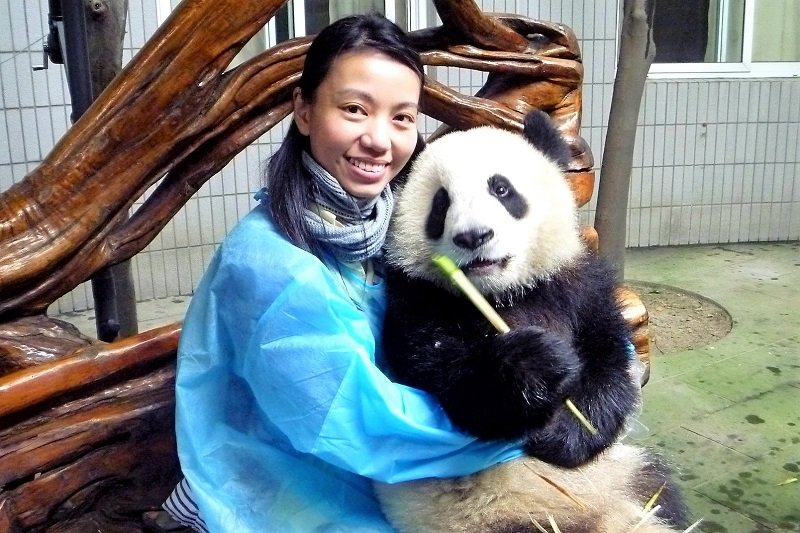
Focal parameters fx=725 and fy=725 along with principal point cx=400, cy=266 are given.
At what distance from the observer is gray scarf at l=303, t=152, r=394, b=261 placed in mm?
1266

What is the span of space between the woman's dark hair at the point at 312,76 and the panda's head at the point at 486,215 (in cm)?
19

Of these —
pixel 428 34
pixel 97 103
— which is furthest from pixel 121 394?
pixel 428 34

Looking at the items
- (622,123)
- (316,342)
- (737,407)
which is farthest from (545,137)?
(622,123)

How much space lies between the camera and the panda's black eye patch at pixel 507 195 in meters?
1.37

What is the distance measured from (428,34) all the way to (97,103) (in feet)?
2.93

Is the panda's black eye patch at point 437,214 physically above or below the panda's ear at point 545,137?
below

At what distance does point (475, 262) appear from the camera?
4.30 feet

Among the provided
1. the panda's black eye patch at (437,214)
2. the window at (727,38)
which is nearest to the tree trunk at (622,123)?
the window at (727,38)

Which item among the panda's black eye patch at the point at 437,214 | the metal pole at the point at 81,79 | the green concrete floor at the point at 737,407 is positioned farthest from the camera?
the green concrete floor at the point at 737,407

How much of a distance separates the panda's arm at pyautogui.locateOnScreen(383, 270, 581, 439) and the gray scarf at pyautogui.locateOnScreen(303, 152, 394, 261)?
0.15 meters

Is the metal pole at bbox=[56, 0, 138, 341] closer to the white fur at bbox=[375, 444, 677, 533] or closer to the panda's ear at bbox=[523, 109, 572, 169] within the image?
the white fur at bbox=[375, 444, 677, 533]

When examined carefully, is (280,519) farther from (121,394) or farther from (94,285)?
(94,285)

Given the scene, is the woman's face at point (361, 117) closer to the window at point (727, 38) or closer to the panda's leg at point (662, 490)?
the panda's leg at point (662, 490)

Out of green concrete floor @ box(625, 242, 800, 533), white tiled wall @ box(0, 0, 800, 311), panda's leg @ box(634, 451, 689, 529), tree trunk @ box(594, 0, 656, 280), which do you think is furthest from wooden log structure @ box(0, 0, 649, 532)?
white tiled wall @ box(0, 0, 800, 311)
